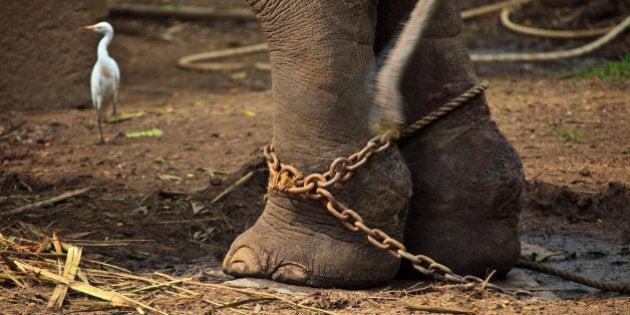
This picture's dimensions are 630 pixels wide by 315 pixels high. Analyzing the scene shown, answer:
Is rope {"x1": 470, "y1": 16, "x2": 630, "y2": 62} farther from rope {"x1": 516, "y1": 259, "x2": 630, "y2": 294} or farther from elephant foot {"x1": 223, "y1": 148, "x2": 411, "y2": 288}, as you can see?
elephant foot {"x1": 223, "y1": 148, "x2": 411, "y2": 288}

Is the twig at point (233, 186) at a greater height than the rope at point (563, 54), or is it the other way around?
the twig at point (233, 186)

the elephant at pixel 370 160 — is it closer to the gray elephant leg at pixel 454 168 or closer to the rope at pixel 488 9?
the gray elephant leg at pixel 454 168

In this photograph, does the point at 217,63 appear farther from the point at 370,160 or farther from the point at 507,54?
the point at 370,160

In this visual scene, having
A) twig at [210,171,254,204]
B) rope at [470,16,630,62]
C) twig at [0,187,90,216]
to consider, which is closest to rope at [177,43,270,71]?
rope at [470,16,630,62]

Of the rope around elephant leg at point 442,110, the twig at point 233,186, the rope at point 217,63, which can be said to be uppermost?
the rope around elephant leg at point 442,110

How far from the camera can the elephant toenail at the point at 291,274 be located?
2.69 m

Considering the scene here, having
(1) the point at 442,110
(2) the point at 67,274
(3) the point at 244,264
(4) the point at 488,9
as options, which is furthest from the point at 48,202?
(4) the point at 488,9

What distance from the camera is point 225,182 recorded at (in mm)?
3848

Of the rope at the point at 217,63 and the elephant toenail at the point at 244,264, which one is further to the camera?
the rope at the point at 217,63

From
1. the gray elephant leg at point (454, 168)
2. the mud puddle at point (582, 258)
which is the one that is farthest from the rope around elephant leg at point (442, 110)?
the mud puddle at point (582, 258)

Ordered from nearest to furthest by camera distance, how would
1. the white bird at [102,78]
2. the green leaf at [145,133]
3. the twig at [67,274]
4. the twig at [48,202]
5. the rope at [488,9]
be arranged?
the twig at [67,274] < the twig at [48,202] < the white bird at [102,78] < the green leaf at [145,133] < the rope at [488,9]

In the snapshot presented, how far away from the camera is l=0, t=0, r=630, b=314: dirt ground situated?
2.63 meters

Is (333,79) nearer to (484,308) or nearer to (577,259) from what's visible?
(484,308)

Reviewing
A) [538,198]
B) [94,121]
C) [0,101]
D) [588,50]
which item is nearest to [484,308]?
[538,198]
